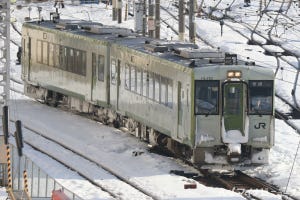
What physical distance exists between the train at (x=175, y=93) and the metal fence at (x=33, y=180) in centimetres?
359

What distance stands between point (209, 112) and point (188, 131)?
0.66 metres

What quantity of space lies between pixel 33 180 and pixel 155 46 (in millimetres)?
6372

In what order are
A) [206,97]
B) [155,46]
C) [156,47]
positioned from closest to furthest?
[206,97], [156,47], [155,46]

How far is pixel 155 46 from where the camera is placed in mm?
26656

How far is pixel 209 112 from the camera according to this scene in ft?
76.4

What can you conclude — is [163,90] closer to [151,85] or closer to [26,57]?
[151,85]

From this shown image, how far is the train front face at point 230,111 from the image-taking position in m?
23.3

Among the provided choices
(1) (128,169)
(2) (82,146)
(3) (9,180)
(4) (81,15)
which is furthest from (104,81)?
(4) (81,15)

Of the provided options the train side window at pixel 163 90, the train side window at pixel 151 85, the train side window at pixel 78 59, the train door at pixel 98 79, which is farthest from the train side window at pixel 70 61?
the train side window at pixel 163 90

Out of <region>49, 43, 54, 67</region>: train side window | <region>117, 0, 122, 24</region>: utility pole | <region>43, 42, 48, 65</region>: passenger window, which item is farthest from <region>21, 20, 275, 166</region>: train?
<region>117, 0, 122, 24</region>: utility pole

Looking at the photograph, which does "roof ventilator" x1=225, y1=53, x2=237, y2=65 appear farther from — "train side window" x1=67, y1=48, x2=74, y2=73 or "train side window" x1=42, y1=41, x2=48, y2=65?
"train side window" x1=42, y1=41, x2=48, y2=65

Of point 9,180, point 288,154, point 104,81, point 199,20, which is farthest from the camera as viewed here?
point 199,20

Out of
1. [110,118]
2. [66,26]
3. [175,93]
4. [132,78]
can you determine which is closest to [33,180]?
[175,93]

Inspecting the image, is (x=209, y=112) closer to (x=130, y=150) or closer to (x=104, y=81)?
(x=130, y=150)
